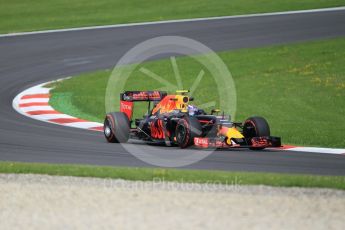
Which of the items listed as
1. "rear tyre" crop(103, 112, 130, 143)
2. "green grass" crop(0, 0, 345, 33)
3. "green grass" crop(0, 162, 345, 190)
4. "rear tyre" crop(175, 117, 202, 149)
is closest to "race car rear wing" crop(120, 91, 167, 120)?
"rear tyre" crop(103, 112, 130, 143)

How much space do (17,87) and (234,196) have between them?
14.7 metres

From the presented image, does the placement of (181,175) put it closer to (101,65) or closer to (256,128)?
(256,128)

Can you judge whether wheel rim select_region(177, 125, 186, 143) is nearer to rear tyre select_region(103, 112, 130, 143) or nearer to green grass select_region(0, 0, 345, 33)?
rear tyre select_region(103, 112, 130, 143)

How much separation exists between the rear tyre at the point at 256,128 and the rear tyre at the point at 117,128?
239 centimetres

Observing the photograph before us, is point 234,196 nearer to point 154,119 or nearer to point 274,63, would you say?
point 154,119

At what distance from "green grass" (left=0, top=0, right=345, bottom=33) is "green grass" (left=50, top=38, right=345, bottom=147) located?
27.0 ft

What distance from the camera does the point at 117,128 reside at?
17.0m

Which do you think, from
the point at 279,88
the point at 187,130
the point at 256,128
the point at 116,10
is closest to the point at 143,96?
the point at 187,130

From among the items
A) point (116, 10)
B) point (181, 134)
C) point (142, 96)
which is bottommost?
point (181, 134)

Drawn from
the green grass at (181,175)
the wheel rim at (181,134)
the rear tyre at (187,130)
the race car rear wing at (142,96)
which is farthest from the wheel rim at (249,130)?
the green grass at (181,175)

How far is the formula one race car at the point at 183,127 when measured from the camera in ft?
51.4

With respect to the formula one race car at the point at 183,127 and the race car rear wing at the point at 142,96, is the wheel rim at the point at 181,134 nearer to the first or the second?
the formula one race car at the point at 183,127

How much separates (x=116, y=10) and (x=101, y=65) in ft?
34.0

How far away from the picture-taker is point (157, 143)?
17312 mm
